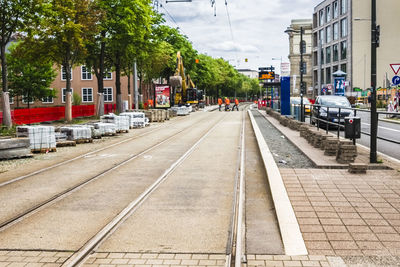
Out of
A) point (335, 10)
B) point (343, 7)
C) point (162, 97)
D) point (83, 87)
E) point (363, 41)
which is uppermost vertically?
point (335, 10)

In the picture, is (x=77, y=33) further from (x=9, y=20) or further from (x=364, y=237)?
(x=364, y=237)

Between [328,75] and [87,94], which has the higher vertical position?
[328,75]

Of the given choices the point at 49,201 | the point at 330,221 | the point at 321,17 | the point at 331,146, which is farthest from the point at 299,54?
the point at 330,221

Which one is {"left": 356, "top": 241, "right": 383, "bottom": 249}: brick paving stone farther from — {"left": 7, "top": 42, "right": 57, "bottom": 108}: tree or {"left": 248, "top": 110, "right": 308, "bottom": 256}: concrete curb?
{"left": 7, "top": 42, "right": 57, "bottom": 108}: tree

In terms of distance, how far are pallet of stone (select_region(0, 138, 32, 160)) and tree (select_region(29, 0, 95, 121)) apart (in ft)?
44.7

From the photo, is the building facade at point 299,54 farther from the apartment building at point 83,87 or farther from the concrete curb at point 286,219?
the concrete curb at point 286,219

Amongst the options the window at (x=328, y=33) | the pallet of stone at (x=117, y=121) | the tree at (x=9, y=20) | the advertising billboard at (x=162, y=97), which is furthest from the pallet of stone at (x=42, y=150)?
the window at (x=328, y=33)

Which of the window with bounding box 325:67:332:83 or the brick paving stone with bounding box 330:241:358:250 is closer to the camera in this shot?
the brick paving stone with bounding box 330:241:358:250

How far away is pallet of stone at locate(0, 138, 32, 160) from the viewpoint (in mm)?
12646

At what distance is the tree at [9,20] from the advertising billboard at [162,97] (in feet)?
66.7

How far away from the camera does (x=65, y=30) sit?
87.3ft

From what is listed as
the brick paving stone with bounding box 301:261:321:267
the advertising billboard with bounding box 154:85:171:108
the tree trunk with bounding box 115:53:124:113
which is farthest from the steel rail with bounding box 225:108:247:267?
the advertising billboard with bounding box 154:85:171:108

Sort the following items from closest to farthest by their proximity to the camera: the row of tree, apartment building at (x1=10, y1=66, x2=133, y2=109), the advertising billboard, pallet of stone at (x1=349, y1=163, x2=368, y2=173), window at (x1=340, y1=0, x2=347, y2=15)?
pallet of stone at (x1=349, y1=163, x2=368, y2=173) < the row of tree < the advertising billboard < apartment building at (x1=10, y1=66, x2=133, y2=109) < window at (x1=340, y1=0, x2=347, y2=15)

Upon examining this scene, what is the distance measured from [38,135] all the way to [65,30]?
45.9ft
